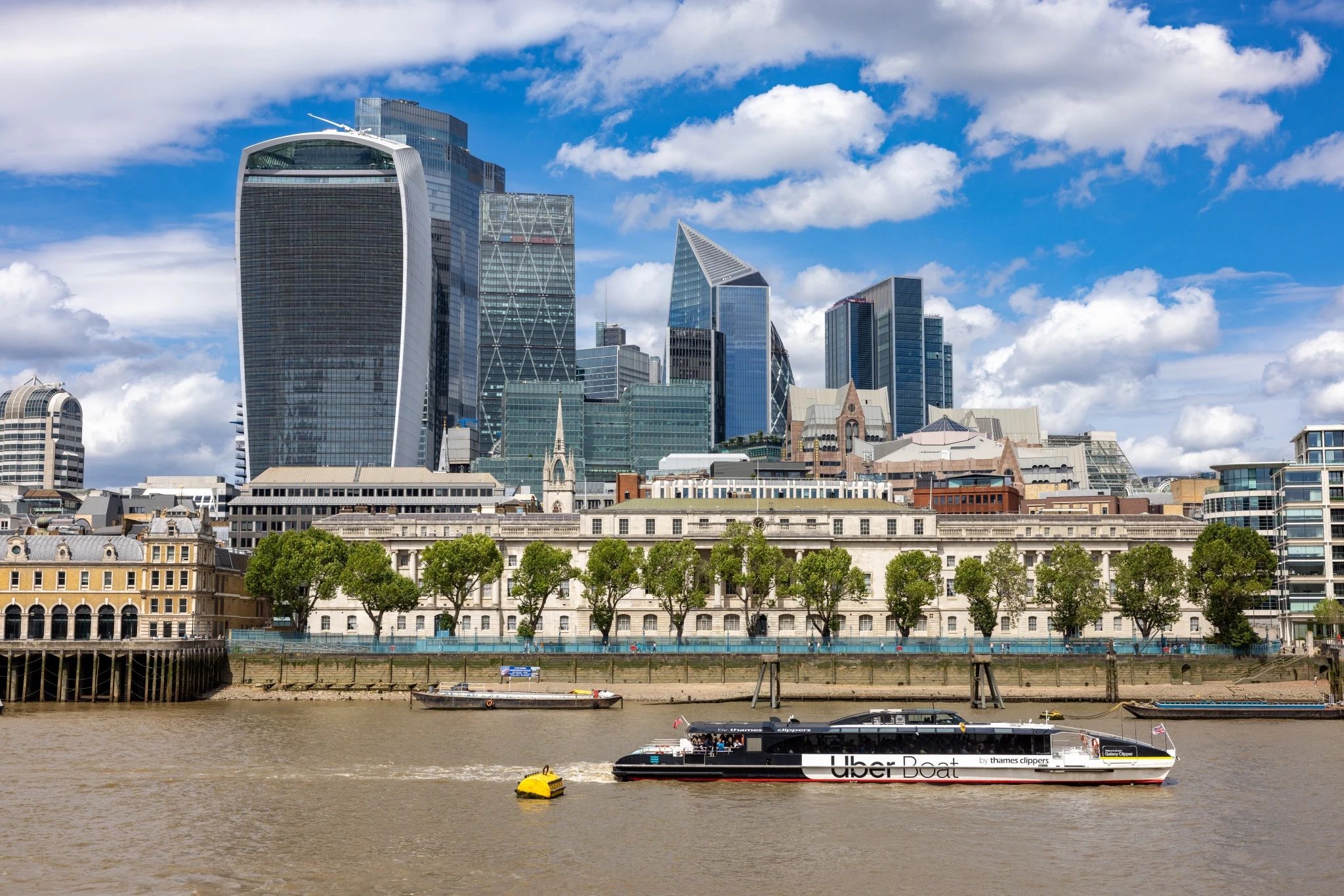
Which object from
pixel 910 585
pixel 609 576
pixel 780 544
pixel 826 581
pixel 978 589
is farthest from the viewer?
pixel 780 544

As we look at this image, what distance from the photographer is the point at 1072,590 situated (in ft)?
518

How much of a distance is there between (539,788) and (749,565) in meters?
83.3

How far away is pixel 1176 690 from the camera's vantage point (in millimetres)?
146375

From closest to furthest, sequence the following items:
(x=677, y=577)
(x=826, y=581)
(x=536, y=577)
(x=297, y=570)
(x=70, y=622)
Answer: (x=70, y=622)
(x=677, y=577)
(x=536, y=577)
(x=826, y=581)
(x=297, y=570)

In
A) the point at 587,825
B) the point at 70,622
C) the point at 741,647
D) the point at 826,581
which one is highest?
the point at 826,581

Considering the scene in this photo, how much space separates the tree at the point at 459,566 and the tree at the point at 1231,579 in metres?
75.4

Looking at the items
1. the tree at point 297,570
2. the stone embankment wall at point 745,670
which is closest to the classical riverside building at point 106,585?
the tree at point 297,570

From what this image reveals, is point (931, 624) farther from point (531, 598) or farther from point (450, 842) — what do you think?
point (450, 842)

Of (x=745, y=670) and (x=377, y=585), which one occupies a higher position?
(x=377, y=585)

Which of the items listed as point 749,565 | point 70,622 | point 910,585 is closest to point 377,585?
point 70,622

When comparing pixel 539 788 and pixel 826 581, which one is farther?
pixel 826 581

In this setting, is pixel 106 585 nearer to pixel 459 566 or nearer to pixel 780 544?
pixel 459 566

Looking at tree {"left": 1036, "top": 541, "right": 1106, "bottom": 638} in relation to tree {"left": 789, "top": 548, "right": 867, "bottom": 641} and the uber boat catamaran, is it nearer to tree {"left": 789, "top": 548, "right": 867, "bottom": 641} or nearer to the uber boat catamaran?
tree {"left": 789, "top": 548, "right": 867, "bottom": 641}

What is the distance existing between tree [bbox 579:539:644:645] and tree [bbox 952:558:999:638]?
35.4m
